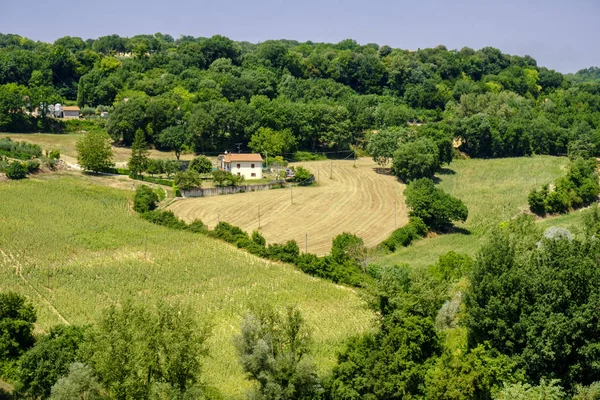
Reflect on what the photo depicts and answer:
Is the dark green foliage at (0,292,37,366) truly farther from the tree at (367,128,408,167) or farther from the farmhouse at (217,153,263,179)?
the tree at (367,128,408,167)

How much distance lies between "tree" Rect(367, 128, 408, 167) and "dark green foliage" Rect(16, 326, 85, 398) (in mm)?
52690

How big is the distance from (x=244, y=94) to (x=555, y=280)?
74.0 m

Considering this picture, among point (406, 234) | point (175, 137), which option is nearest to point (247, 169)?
point (175, 137)

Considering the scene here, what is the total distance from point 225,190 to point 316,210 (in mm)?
10068

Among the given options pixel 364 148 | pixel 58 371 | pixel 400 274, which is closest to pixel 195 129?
pixel 364 148

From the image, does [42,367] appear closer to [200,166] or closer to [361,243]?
[361,243]

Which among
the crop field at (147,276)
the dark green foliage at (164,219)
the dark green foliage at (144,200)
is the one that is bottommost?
the crop field at (147,276)

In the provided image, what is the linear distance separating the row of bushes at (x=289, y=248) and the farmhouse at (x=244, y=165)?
47.7 ft

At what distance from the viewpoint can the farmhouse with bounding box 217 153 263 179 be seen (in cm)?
6612

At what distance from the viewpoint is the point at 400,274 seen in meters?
36.5

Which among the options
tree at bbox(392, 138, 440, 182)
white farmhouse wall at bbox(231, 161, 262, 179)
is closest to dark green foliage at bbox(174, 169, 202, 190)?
white farmhouse wall at bbox(231, 161, 262, 179)

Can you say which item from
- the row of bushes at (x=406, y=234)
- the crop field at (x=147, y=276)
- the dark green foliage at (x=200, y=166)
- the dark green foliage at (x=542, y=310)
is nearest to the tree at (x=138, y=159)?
the dark green foliage at (x=200, y=166)

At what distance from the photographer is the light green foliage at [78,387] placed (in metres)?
19.6

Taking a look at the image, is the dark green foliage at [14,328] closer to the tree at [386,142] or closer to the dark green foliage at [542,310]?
the dark green foliage at [542,310]
